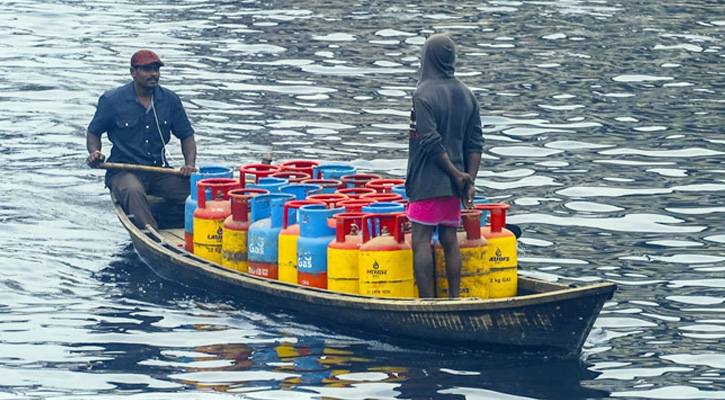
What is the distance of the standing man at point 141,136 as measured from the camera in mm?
15016

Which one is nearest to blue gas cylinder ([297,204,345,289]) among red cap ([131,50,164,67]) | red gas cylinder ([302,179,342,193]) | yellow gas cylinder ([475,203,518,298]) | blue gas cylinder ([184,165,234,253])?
red gas cylinder ([302,179,342,193])

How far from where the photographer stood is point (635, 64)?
2769 cm

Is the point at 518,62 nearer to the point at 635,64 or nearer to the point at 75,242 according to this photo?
the point at 635,64

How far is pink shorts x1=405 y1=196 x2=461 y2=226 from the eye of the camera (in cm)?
1159

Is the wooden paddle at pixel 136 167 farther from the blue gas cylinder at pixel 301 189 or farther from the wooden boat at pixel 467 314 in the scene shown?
the wooden boat at pixel 467 314

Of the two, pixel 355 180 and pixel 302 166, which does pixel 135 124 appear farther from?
pixel 355 180

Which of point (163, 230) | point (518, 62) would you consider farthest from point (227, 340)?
point (518, 62)

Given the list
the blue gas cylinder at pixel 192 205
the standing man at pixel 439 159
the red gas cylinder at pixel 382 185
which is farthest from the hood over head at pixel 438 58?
the blue gas cylinder at pixel 192 205

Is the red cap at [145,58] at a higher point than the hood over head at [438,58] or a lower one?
lower

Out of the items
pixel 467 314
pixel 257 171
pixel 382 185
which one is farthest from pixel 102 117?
pixel 467 314

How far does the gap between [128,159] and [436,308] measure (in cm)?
541

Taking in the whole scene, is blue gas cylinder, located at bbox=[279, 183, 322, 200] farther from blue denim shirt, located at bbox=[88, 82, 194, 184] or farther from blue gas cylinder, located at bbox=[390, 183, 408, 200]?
blue denim shirt, located at bbox=[88, 82, 194, 184]

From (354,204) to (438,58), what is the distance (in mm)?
1685

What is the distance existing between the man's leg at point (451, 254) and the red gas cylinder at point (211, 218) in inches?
106
